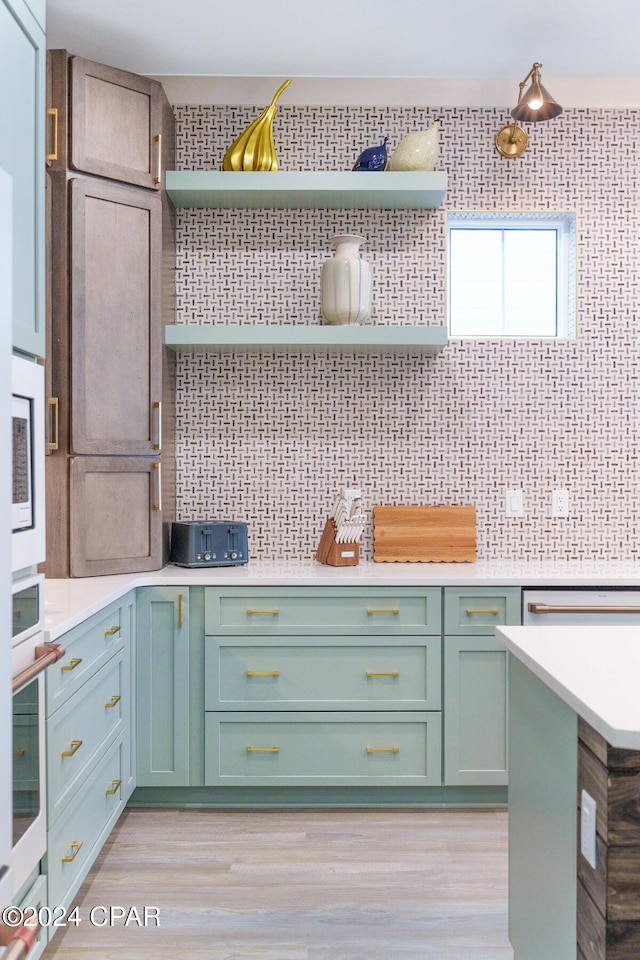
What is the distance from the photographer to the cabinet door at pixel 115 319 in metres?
2.67

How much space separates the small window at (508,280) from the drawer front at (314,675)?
4.87ft

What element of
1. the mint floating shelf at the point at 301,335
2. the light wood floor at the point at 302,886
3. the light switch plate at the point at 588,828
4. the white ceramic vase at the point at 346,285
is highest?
the white ceramic vase at the point at 346,285

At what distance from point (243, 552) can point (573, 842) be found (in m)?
1.87

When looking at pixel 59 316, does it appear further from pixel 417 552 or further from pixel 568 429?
pixel 568 429

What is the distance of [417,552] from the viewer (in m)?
3.14

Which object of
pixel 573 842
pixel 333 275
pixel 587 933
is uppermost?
pixel 333 275

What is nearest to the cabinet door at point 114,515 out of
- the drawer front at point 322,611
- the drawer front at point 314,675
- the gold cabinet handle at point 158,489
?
the gold cabinet handle at point 158,489

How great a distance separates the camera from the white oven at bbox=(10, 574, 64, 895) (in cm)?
152

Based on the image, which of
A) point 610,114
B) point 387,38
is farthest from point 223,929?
point 610,114

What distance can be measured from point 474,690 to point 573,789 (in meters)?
1.42

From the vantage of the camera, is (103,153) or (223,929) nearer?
(223,929)

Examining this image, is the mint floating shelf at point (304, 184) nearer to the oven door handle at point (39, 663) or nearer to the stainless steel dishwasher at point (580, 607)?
the stainless steel dishwasher at point (580, 607)

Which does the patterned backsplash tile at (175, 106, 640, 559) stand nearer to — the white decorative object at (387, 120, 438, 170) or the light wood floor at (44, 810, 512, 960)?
the white decorative object at (387, 120, 438, 170)

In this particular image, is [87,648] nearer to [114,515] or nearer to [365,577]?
[114,515]
